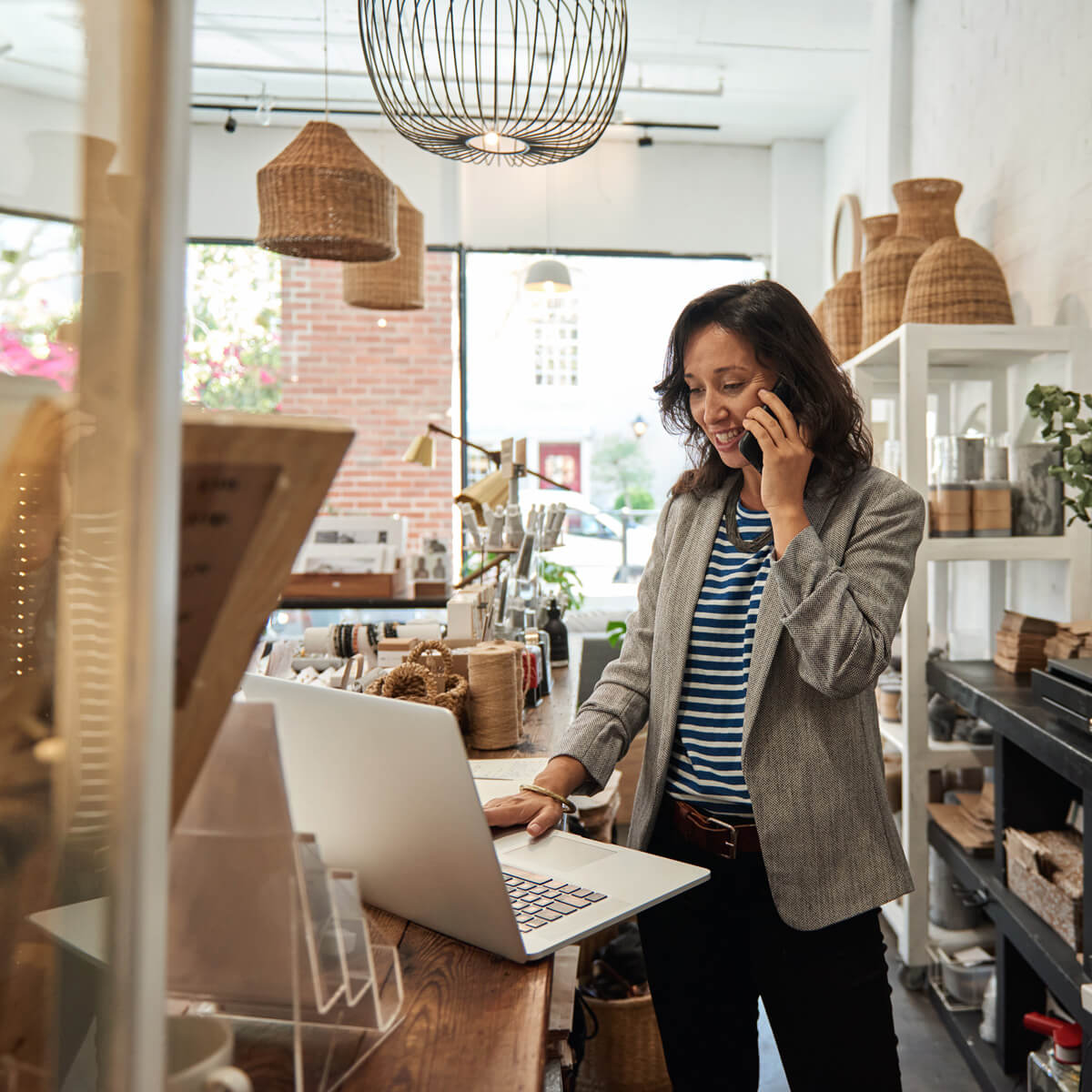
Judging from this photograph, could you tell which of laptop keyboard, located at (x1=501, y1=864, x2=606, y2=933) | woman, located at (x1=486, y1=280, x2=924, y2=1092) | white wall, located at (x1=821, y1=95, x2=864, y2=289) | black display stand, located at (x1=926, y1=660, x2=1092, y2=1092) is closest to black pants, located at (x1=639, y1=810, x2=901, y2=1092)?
woman, located at (x1=486, y1=280, x2=924, y2=1092)

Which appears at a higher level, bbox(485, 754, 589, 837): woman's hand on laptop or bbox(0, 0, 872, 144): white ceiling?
bbox(0, 0, 872, 144): white ceiling

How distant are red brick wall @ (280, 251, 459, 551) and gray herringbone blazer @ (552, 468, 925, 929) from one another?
4287mm

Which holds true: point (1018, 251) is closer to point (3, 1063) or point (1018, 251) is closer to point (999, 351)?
point (999, 351)

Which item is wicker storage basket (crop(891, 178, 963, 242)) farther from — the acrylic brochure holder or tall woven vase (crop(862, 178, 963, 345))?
the acrylic brochure holder

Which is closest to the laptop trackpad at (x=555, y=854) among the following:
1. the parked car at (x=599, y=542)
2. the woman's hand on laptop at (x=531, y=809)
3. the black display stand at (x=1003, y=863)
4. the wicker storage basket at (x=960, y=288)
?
the woman's hand on laptop at (x=531, y=809)

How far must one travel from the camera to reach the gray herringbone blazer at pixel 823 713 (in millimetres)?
1250

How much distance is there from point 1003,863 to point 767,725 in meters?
1.23

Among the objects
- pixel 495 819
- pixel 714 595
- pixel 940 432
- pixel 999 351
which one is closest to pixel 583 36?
pixel 940 432

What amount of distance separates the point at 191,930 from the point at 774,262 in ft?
17.9

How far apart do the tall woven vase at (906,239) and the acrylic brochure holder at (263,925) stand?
9.13 ft

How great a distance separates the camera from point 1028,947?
6.37 feet

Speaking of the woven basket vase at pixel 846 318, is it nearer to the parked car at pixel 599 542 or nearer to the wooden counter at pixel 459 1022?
the parked car at pixel 599 542

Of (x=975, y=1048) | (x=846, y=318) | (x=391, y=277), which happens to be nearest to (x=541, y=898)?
(x=975, y=1048)

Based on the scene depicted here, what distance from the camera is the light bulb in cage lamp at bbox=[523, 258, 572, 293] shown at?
188 inches
